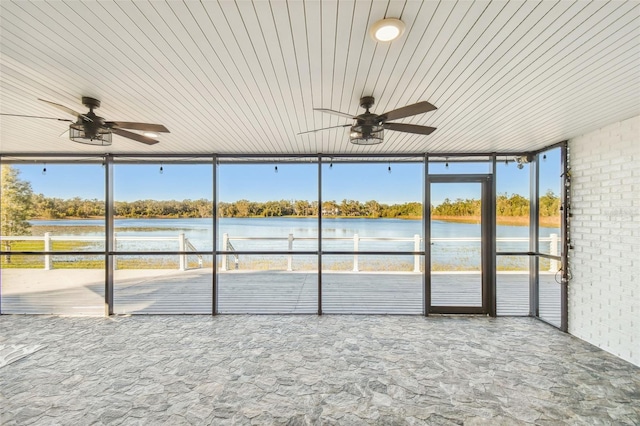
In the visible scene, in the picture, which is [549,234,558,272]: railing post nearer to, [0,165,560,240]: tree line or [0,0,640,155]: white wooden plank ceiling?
[0,165,560,240]: tree line


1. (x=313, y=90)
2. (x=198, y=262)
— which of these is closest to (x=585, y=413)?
(x=313, y=90)

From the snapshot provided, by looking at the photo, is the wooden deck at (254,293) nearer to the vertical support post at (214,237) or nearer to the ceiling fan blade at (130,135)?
the vertical support post at (214,237)

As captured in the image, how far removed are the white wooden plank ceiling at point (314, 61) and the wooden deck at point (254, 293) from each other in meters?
3.01

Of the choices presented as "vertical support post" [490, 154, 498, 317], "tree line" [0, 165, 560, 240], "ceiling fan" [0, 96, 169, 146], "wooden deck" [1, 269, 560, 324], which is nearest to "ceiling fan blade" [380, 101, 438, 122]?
"ceiling fan" [0, 96, 169, 146]

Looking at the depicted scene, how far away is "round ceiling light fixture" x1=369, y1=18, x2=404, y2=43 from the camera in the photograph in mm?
1612

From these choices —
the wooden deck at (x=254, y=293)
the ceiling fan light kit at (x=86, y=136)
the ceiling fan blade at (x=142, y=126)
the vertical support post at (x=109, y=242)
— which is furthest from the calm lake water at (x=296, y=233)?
the ceiling fan blade at (x=142, y=126)

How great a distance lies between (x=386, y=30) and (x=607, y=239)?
12.7 feet

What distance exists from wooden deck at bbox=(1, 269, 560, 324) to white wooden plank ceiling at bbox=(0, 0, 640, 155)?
3.01 meters

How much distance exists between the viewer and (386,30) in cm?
168

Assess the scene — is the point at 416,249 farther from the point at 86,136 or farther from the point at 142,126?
the point at 86,136

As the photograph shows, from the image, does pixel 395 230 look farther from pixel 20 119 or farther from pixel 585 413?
pixel 20 119

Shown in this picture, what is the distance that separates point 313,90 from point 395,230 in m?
5.17

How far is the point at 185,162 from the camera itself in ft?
16.9

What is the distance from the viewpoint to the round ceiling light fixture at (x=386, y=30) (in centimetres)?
161
